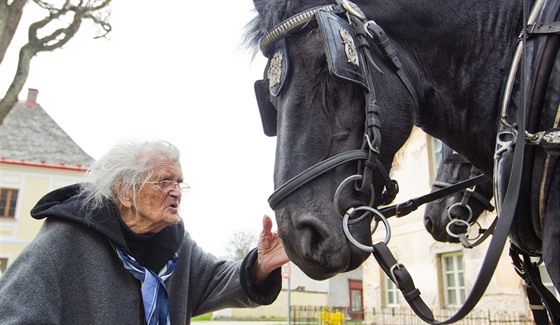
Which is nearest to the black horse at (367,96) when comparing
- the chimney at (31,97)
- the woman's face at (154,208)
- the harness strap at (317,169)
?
the harness strap at (317,169)

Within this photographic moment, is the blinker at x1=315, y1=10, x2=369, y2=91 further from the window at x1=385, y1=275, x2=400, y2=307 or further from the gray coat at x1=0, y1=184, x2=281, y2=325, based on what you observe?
the window at x1=385, y1=275, x2=400, y2=307

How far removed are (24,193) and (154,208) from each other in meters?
25.0

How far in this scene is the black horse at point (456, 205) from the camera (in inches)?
92.8

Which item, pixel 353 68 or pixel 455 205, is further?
pixel 455 205

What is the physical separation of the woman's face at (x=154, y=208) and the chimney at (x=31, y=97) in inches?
1195

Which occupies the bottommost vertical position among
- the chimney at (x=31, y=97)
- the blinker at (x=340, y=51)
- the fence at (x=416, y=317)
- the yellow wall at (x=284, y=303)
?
the yellow wall at (x=284, y=303)

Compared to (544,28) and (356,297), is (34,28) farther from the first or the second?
(356,297)

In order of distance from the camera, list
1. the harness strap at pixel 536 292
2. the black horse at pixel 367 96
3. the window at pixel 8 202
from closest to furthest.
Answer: the black horse at pixel 367 96
the harness strap at pixel 536 292
the window at pixel 8 202

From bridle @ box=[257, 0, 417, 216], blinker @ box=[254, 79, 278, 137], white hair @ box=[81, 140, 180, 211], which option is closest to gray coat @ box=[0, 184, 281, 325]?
white hair @ box=[81, 140, 180, 211]

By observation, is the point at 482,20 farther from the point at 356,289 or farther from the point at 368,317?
the point at 356,289

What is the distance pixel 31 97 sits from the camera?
29.7 metres

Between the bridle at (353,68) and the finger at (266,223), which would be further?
the finger at (266,223)

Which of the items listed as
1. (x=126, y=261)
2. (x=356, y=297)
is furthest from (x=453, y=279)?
(x=356, y=297)

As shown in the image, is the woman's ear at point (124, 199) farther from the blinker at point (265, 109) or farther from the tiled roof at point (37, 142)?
the tiled roof at point (37, 142)
